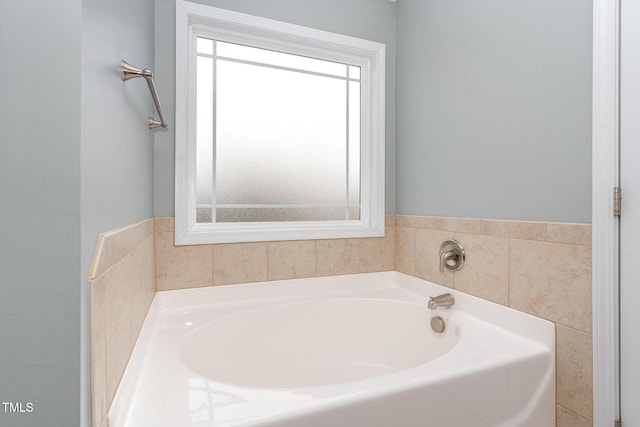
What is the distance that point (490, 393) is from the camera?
99 cm

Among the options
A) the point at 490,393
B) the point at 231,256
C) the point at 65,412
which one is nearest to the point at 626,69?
the point at 490,393

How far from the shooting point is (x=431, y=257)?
1734 mm

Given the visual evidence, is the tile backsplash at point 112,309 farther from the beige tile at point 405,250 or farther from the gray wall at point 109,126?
the beige tile at point 405,250

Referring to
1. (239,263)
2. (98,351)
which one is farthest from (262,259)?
(98,351)

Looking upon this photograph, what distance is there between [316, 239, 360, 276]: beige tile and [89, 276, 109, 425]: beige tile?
51.1 inches

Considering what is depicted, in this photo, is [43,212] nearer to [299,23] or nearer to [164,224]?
[164,224]

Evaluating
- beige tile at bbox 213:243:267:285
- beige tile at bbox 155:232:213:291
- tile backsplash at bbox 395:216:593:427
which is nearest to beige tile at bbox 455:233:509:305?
tile backsplash at bbox 395:216:593:427

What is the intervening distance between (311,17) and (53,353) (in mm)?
1878

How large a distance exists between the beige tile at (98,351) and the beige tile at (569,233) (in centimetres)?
133

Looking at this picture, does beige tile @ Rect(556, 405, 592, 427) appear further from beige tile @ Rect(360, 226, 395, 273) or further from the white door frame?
beige tile @ Rect(360, 226, 395, 273)

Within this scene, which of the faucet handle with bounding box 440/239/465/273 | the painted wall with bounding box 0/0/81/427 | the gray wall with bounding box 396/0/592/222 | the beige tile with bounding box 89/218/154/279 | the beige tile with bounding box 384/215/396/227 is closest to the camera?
the painted wall with bounding box 0/0/81/427

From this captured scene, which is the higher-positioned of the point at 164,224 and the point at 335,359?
the point at 164,224

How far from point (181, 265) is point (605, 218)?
1.69 meters

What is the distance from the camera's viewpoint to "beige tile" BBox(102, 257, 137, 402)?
2.16ft
